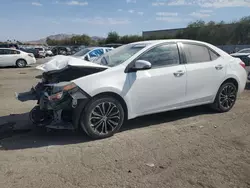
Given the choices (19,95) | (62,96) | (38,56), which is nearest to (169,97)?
(62,96)

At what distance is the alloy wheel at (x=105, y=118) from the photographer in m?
5.01

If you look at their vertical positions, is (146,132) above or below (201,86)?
below

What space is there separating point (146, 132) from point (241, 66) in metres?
2.99

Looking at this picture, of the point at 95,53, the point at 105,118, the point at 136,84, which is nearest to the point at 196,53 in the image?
the point at 136,84

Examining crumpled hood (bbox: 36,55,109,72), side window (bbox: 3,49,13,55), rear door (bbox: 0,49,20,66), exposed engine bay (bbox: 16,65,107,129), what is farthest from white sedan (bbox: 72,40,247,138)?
side window (bbox: 3,49,13,55)

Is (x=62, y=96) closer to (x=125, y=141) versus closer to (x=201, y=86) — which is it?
(x=125, y=141)

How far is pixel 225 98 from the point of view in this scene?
22.0 feet

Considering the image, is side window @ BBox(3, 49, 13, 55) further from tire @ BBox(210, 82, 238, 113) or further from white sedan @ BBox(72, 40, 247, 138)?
tire @ BBox(210, 82, 238, 113)

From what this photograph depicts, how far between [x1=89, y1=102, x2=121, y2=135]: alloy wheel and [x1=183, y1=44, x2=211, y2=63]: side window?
1956mm

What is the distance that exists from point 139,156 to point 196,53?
9.44ft

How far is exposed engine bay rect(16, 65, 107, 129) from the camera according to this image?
487 centimetres

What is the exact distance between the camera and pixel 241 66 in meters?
6.86

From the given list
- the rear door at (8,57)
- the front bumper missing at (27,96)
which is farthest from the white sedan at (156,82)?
the rear door at (8,57)

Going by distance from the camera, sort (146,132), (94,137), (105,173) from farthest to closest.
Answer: (146,132) < (94,137) < (105,173)
